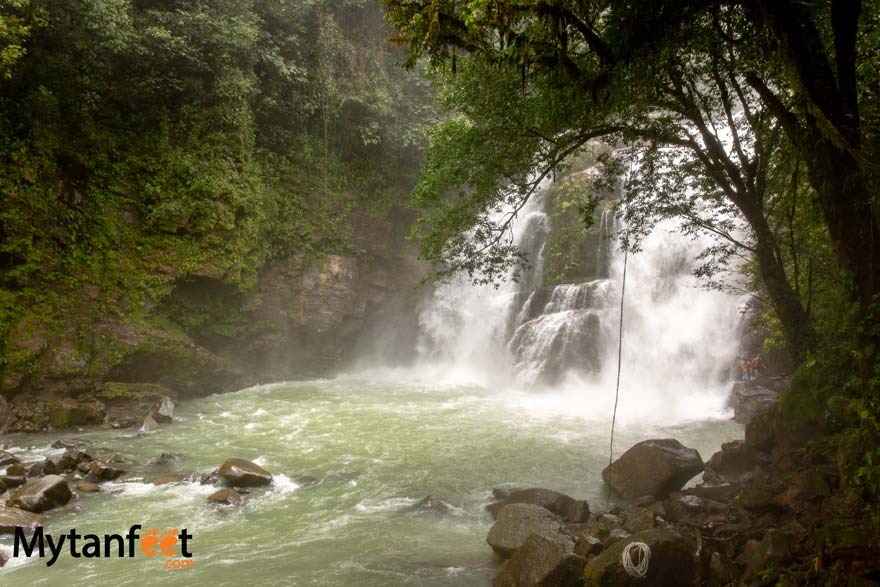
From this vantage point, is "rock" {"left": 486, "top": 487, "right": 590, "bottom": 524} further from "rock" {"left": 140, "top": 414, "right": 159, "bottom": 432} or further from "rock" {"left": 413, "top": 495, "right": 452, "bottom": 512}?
"rock" {"left": 140, "top": 414, "right": 159, "bottom": 432}

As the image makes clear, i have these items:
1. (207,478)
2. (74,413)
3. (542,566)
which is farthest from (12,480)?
(542,566)

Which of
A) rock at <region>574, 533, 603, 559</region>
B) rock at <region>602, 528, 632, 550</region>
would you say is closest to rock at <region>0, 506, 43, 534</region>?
rock at <region>574, 533, 603, 559</region>

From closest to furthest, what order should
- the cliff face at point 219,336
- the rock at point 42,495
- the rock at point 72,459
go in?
the rock at point 42,495
the rock at point 72,459
the cliff face at point 219,336

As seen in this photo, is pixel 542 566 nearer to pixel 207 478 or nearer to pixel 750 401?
pixel 207 478

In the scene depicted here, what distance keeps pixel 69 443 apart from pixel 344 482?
232 inches

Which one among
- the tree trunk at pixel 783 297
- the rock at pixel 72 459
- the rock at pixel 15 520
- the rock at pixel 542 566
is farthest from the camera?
the rock at pixel 72 459

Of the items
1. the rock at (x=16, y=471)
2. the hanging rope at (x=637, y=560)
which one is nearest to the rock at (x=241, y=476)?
the rock at (x=16, y=471)

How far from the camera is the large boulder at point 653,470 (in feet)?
24.1

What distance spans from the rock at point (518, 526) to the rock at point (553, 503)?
0.41 meters

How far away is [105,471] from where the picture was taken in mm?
8383

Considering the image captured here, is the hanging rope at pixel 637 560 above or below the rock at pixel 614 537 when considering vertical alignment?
above

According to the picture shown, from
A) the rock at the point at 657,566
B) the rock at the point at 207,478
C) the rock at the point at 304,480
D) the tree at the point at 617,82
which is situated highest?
the tree at the point at 617,82

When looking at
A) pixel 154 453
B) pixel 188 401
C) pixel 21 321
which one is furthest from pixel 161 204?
pixel 154 453

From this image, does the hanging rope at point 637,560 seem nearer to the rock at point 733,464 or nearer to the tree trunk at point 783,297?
the rock at point 733,464
